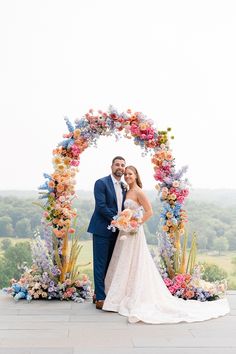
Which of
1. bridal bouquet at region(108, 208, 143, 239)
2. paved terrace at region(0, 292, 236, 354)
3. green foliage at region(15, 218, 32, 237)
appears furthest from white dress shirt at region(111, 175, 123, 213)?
green foliage at region(15, 218, 32, 237)

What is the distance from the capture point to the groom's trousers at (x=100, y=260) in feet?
20.6

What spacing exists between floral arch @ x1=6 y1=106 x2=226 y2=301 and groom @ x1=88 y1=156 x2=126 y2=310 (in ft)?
1.53

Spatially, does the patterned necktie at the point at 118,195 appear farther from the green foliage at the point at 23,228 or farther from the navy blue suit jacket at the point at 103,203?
the green foliage at the point at 23,228

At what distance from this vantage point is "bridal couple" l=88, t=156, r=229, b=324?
19.1 ft

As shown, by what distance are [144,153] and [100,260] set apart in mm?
1447

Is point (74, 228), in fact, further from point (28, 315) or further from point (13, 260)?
point (13, 260)

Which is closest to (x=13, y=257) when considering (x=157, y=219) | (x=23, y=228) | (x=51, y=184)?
(x=23, y=228)

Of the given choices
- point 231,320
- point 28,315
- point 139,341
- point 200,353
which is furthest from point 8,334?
Answer: point 231,320

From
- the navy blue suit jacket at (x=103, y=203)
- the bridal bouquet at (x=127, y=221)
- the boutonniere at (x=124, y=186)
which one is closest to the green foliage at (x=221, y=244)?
the boutonniere at (x=124, y=186)

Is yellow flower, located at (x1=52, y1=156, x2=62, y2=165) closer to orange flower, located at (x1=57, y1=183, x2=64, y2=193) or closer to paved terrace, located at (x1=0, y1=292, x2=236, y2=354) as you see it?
orange flower, located at (x1=57, y1=183, x2=64, y2=193)

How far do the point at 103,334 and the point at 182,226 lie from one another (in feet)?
6.82

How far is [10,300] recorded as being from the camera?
6652 mm

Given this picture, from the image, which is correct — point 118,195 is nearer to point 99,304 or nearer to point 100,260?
point 100,260

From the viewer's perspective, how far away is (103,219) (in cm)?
633
